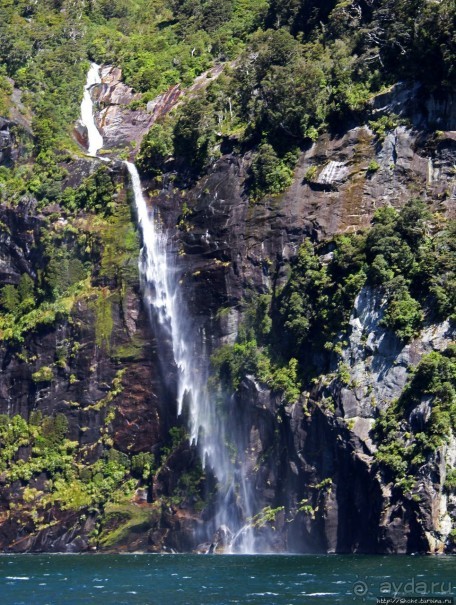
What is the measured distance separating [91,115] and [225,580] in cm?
5621

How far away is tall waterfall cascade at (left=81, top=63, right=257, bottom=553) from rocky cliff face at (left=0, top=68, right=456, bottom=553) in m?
0.77

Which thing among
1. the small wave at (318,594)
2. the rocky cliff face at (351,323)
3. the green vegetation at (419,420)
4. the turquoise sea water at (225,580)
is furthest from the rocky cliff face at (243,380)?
the small wave at (318,594)

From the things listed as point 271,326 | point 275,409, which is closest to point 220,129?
point 271,326

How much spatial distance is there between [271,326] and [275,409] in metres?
6.09

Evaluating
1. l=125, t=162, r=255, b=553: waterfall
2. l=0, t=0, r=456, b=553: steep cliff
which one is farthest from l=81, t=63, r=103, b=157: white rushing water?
l=125, t=162, r=255, b=553: waterfall

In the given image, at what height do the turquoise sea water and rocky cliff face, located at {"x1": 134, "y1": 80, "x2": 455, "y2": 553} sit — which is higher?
rocky cliff face, located at {"x1": 134, "y1": 80, "x2": 455, "y2": 553}

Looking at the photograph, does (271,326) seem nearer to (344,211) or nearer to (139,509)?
(344,211)

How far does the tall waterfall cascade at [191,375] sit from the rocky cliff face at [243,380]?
0.77 meters

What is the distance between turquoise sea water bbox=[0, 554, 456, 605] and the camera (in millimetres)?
44469

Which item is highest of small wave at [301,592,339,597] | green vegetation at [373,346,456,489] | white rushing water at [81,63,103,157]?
white rushing water at [81,63,103,157]

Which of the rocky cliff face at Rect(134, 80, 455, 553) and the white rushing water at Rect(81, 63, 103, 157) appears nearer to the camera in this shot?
the rocky cliff face at Rect(134, 80, 455, 553)

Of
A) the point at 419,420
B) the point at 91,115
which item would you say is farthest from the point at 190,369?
the point at 91,115

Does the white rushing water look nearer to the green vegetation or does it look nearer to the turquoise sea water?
the green vegetation

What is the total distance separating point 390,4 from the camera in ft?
262
